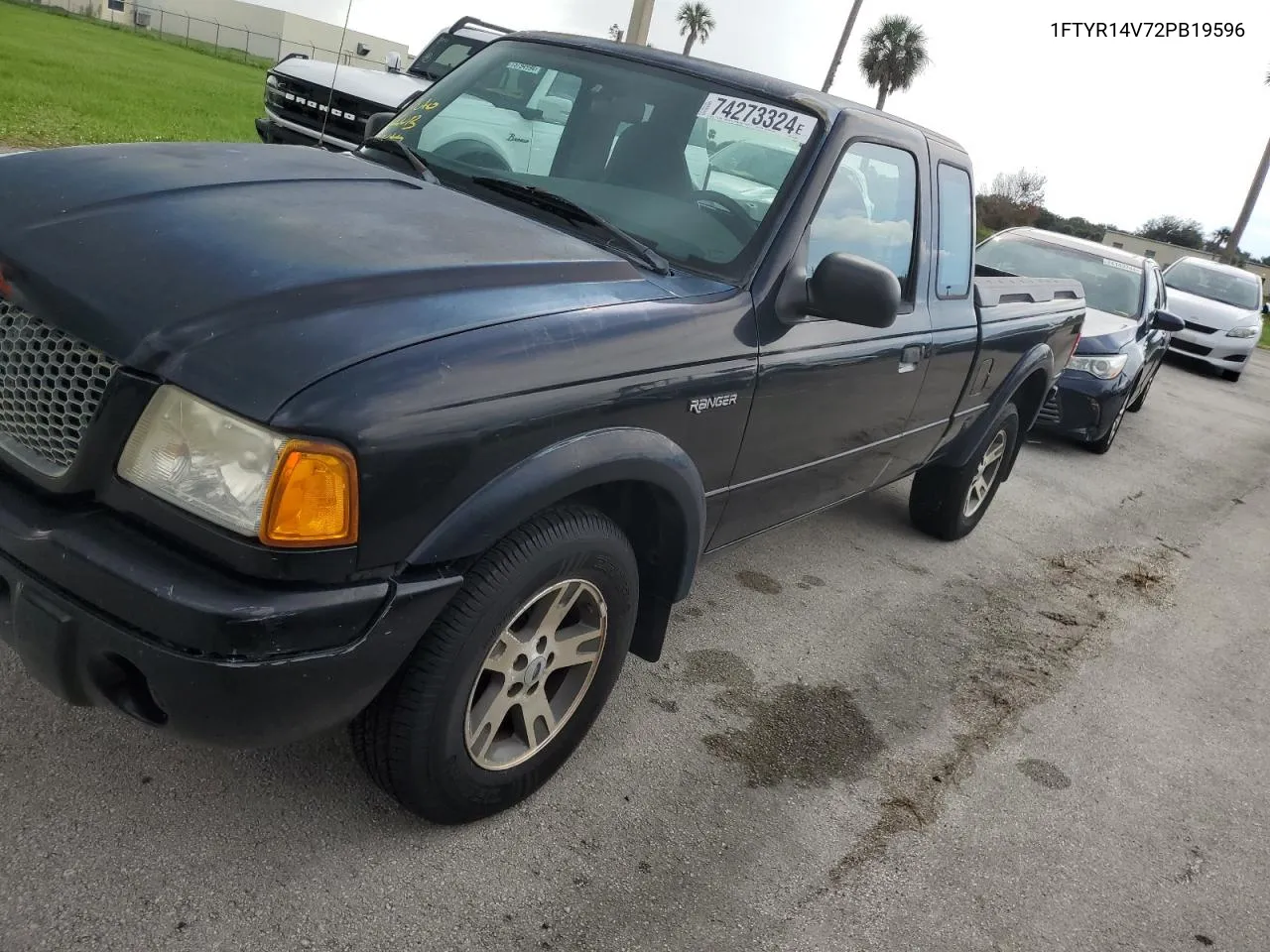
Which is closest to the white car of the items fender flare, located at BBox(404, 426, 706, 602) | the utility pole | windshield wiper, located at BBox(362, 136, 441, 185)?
the utility pole

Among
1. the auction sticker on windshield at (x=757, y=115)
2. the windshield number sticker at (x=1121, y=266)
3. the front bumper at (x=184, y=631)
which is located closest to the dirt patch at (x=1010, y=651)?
the front bumper at (x=184, y=631)

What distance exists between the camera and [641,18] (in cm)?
1073

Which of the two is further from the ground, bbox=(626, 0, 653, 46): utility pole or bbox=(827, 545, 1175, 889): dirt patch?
bbox=(626, 0, 653, 46): utility pole

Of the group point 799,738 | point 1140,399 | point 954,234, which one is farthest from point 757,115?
point 1140,399

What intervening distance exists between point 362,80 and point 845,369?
794cm

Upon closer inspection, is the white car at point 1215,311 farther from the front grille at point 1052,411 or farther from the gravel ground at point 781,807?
the gravel ground at point 781,807

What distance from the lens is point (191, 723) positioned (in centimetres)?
207

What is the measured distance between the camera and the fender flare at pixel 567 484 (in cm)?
221

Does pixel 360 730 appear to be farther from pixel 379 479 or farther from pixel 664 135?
pixel 664 135

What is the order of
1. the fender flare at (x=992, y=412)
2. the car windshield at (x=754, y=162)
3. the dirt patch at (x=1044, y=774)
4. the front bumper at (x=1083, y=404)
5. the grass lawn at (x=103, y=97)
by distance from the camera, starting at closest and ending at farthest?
the car windshield at (x=754, y=162), the dirt patch at (x=1044, y=774), the fender flare at (x=992, y=412), the front bumper at (x=1083, y=404), the grass lawn at (x=103, y=97)

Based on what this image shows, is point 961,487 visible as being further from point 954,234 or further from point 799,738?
point 799,738

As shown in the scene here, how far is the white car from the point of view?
14844 mm

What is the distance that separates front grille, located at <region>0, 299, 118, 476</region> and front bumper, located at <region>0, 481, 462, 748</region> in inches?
4.3

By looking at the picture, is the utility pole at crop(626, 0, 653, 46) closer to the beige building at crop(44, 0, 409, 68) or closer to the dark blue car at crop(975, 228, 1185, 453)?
the dark blue car at crop(975, 228, 1185, 453)
